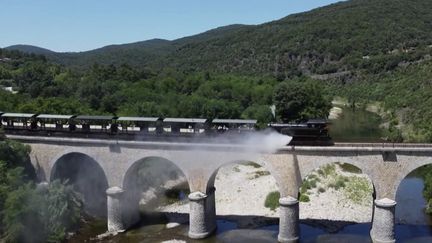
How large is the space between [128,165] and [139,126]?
7364mm

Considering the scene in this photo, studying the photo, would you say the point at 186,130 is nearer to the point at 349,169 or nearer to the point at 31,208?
the point at 31,208

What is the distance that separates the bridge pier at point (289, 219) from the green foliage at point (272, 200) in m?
8.56

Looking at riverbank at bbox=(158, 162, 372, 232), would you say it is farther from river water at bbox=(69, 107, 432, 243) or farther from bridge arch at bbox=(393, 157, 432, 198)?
bridge arch at bbox=(393, 157, 432, 198)

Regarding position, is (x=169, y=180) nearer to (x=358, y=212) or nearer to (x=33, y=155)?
(x=33, y=155)

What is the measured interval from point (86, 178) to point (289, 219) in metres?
23.5

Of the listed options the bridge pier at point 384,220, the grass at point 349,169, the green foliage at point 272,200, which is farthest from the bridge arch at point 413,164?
the grass at point 349,169

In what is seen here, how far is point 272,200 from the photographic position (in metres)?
49.2

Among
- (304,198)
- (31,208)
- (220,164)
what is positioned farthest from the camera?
(304,198)

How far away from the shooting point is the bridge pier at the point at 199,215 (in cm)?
4059

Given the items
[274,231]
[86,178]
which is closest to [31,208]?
[86,178]

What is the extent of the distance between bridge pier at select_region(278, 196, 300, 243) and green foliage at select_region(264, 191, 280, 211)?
28.1 feet

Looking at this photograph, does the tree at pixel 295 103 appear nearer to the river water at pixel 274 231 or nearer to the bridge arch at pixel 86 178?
the river water at pixel 274 231

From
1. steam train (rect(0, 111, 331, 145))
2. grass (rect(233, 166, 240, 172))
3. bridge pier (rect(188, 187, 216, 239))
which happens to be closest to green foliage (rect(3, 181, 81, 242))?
steam train (rect(0, 111, 331, 145))

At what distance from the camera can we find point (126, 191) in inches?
1764
